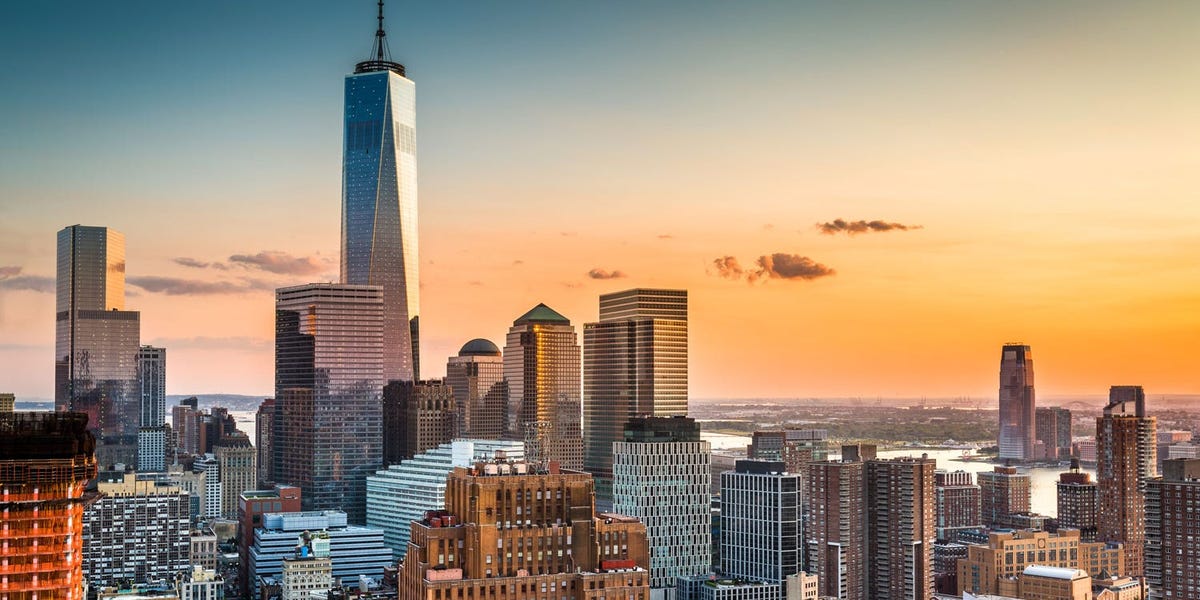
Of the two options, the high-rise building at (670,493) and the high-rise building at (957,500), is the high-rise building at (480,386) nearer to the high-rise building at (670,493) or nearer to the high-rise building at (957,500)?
the high-rise building at (957,500)

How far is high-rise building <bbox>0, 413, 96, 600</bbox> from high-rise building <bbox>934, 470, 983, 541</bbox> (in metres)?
68.1

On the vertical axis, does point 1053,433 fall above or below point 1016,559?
above

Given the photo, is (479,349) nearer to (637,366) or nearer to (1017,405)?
(637,366)

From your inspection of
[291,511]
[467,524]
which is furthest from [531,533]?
[291,511]

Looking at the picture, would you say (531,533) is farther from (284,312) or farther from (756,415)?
(284,312)

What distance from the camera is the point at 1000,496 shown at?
94.2 m

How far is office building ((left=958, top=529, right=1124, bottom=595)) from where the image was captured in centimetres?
6838

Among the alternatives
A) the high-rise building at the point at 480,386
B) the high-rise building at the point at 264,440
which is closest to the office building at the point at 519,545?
the high-rise building at the point at 264,440

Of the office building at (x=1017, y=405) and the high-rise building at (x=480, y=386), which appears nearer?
the office building at (x=1017, y=405)

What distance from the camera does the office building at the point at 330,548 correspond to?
82.8 m

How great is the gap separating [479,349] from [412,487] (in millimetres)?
39080

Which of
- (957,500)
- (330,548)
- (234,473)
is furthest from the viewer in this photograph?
(234,473)

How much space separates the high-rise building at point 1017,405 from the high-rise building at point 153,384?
227 feet

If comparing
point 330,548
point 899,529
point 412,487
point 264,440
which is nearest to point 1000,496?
point 899,529
